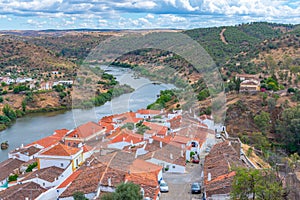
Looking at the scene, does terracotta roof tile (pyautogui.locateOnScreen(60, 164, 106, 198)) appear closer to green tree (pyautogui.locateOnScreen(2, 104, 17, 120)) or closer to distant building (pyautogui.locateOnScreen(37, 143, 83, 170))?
distant building (pyautogui.locateOnScreen(37, 143, 83, 170))

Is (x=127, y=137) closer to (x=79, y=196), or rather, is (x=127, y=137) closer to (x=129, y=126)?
(x=129, y=126)

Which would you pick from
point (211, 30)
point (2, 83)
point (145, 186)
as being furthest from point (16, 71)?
point (145, 186)

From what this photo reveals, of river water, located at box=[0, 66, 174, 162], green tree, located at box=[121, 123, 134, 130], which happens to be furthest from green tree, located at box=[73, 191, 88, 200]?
green tree, located at box=[121, 123, 134, 130]

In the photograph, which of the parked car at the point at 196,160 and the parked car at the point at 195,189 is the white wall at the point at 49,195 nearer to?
the parked car at the point at 195,189

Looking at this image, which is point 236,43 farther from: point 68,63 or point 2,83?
point 2,83

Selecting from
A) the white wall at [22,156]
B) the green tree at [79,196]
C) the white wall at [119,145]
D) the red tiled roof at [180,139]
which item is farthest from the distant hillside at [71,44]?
the green tree at [79,196]

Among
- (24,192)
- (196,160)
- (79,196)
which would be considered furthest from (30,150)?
(79,196)

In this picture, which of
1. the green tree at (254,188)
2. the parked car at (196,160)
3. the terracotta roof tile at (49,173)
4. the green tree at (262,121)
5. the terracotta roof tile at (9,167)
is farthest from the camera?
the green tree at (262,121)
